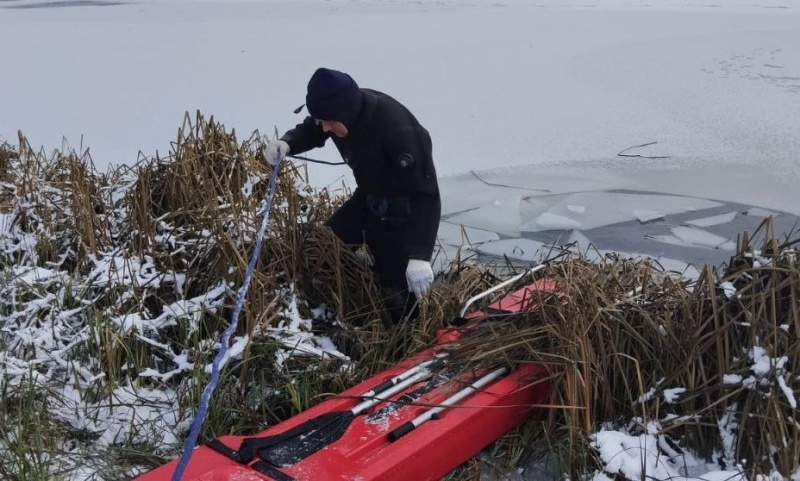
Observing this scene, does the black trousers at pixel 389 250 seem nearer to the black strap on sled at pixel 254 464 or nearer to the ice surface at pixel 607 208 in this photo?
the black strap on sled at pixel 254 464

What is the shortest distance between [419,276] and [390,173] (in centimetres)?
31

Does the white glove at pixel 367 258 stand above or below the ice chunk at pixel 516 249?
above

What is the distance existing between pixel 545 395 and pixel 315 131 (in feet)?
3.61

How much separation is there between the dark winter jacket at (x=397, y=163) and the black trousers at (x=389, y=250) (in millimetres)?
40

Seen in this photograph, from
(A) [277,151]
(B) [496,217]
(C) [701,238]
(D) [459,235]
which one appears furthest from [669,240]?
(A) [277,151]

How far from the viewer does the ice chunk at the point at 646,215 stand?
10.9 feet

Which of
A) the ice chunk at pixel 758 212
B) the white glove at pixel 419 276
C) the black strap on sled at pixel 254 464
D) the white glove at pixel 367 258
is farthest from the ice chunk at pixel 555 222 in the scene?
the black strap on sled at pixel 254 464

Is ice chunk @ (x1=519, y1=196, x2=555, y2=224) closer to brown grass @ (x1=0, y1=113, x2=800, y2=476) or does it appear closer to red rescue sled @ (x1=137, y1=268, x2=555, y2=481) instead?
brown grass @ (x1=0, y1=113, x2=800, y2=476)

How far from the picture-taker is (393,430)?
5.77ft

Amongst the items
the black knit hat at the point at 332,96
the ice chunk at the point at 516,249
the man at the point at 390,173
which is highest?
the black knit hat at the point at 332,96

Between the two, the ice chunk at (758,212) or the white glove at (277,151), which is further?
the ice chunk at (758,212)

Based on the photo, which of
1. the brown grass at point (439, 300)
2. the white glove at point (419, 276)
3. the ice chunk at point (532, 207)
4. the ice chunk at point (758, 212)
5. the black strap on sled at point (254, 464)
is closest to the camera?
the black strap on sled at point (254, 464)

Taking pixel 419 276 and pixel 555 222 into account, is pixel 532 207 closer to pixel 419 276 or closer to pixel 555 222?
pixel 555 222

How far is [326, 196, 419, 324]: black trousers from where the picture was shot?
238 centimetres
